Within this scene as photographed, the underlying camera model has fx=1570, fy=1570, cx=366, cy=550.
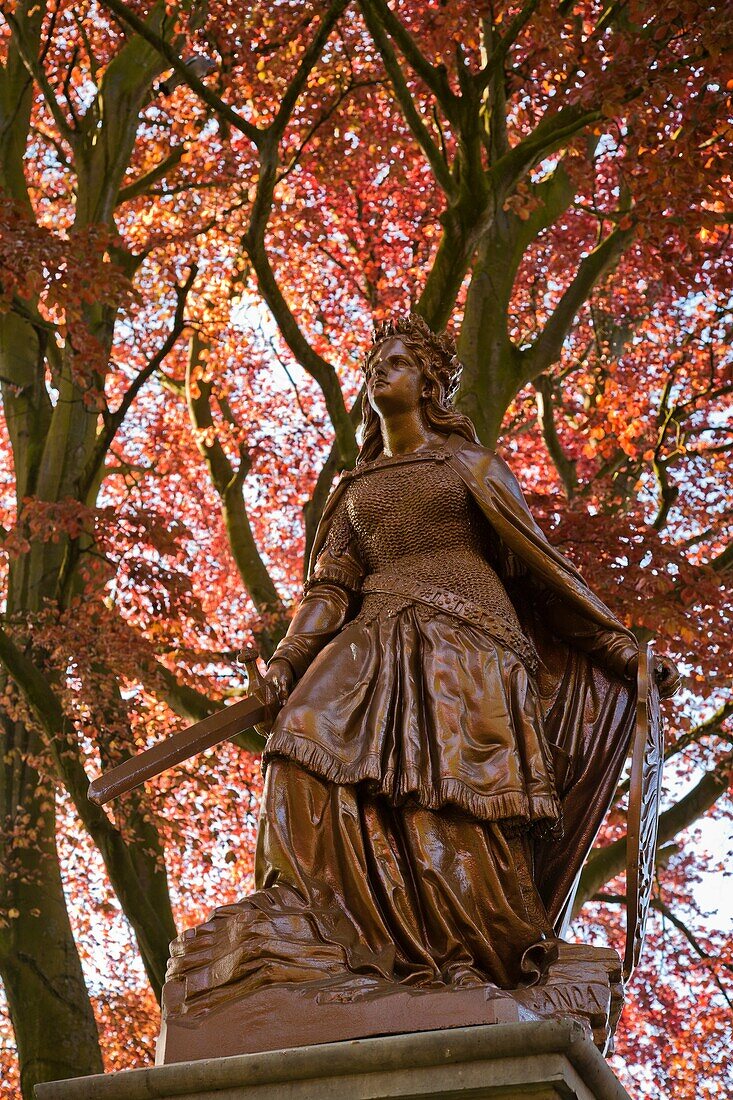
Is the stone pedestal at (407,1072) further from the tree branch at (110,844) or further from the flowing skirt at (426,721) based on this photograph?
the tree branch at (110,844)

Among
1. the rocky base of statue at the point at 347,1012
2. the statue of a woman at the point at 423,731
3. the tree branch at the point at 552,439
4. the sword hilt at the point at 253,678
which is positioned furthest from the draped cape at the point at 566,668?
the tree branch at the point at 552,439

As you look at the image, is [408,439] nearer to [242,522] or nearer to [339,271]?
[242,522]

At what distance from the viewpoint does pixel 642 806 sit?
4730mm

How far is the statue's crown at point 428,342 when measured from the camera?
5793mm

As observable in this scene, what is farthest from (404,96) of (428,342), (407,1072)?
(407,1072)

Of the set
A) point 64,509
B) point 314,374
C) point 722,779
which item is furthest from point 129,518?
point 722,779

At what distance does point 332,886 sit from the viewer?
185 inches

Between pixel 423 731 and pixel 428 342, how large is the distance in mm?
1575

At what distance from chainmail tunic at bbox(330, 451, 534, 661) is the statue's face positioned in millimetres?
221

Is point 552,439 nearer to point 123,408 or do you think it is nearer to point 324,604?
point 123,408

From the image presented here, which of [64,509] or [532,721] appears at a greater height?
[64,509]

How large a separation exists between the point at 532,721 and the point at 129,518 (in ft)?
18.8

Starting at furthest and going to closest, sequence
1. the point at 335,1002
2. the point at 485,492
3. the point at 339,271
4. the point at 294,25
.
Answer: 1. the point at 339,271
2. the point at 294,25
3. the point at 485,492
4. the point at 335,1002

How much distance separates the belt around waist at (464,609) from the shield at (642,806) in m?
0.42
